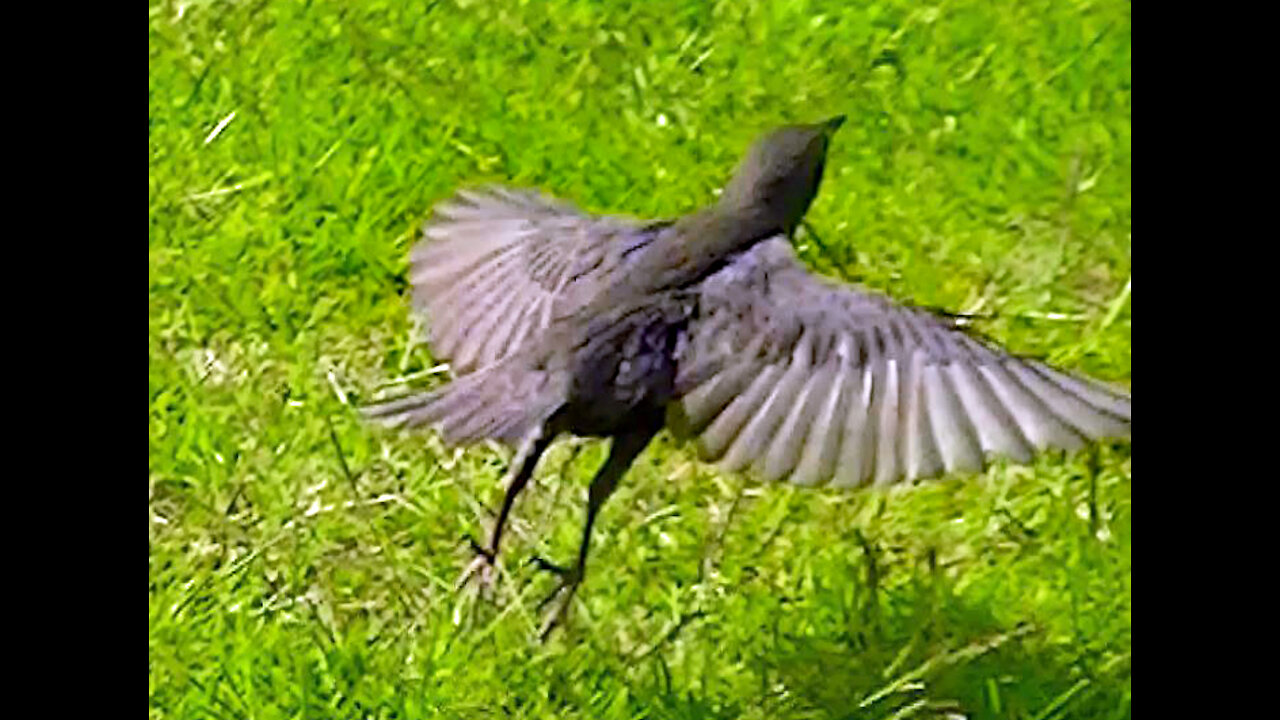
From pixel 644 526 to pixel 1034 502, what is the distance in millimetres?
451

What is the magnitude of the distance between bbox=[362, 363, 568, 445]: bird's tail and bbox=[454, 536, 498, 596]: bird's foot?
1.04 feet

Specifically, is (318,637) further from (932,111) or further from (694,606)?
(932,111)

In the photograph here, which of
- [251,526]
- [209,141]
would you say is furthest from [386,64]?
[251,526]

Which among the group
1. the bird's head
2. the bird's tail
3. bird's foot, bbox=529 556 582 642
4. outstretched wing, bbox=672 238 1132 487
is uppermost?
the bird's head

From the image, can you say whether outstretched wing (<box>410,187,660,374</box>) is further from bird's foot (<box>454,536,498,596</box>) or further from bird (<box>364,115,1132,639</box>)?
bird's foot (<box>454,536,498,596</box>)

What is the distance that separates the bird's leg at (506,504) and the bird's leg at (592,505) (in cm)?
5

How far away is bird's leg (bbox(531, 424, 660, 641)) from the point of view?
7.26 feet

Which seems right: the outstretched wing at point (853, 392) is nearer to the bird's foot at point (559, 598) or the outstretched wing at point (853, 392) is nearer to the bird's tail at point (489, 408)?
the bird's tail at point (489, 408)

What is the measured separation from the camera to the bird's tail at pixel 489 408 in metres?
2.12

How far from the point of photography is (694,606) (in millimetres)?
2404

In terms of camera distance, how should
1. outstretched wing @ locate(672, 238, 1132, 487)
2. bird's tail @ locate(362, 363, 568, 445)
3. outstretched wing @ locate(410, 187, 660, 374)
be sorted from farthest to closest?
outstretched wing @ locate(410, 187, 660, 374) < bird's tail @ locate(362, 363, 568, 445) < outstretched wing @ locate(672, 238, 1132, 487)

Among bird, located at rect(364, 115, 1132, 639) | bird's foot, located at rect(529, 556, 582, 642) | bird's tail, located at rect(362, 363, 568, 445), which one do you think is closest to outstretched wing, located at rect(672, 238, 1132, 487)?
bird, located at rect(364, 115, 1132, 639)

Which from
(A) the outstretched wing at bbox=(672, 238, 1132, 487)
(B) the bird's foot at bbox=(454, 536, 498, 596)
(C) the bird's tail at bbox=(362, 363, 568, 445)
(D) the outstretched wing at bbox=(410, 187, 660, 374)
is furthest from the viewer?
(B) the bird's foot at bbox=(454, 536, 498, 596)

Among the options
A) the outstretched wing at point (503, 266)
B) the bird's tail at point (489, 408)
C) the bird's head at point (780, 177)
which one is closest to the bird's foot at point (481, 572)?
the outstretched wing at point (503, 266)
